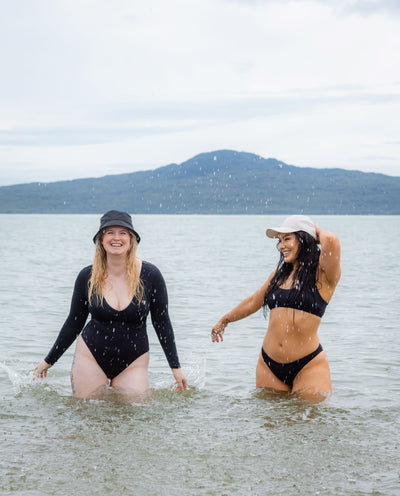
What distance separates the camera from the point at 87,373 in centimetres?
584

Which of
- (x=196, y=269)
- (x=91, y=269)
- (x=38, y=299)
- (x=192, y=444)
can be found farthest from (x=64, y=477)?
(x=196, y=269)

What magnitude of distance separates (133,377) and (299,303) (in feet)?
5.38

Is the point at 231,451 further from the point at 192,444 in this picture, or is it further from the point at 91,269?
the point at 91,269

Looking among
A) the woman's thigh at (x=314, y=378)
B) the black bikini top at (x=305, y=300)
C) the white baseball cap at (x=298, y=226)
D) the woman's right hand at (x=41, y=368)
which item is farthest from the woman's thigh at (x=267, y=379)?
the woman's right hand at (x=41, y=368)

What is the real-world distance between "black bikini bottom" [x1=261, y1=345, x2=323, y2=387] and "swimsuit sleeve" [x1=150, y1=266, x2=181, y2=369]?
2.90 ft

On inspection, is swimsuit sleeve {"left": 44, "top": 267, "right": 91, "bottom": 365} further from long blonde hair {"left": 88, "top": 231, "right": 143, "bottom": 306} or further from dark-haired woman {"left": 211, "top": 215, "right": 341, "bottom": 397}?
dark-haired woman {"left": 211, "top": 215, "right": 341, "bottom": 397}

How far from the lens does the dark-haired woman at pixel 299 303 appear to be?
5.83m

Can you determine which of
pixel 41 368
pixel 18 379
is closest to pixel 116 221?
A: pixel 41 368

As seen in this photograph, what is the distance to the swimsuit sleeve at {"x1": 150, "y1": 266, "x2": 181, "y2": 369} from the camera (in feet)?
19.2

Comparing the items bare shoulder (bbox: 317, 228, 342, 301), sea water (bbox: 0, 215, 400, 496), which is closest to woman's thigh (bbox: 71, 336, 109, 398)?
sea water (bbox: 0, 215, 400, 496)

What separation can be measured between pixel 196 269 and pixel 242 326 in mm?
17428

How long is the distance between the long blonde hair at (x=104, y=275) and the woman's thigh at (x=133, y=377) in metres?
0.62

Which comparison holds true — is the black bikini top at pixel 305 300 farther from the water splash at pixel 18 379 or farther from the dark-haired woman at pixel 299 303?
the water splash at pixel 18 379

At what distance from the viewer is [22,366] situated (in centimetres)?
928
